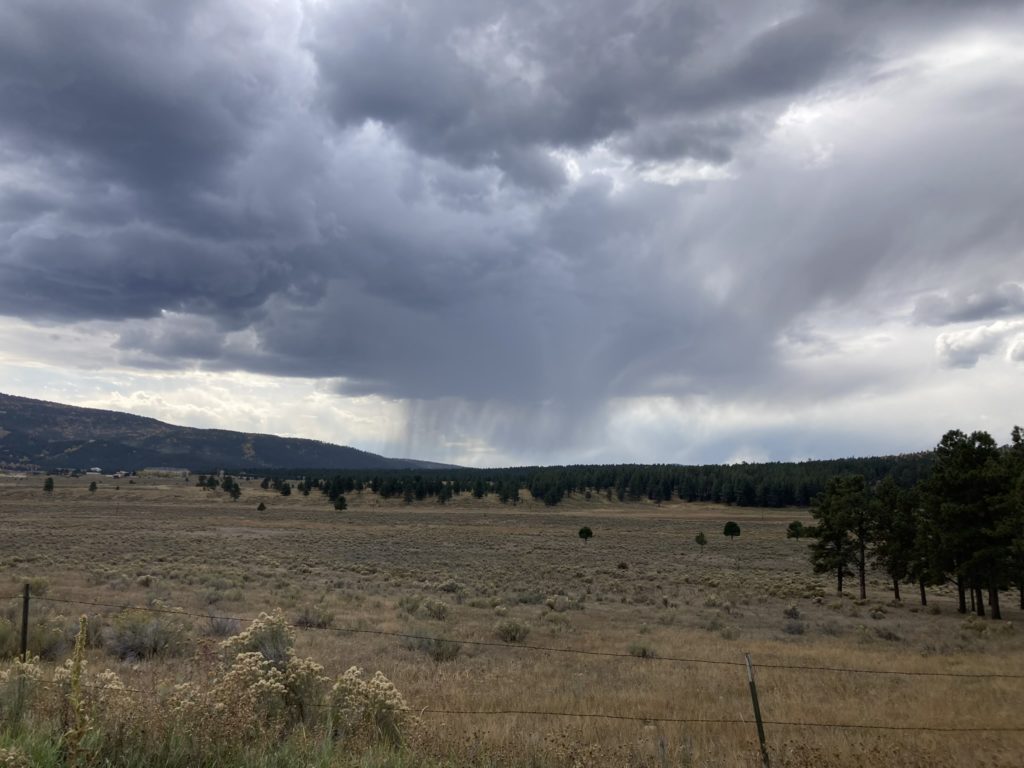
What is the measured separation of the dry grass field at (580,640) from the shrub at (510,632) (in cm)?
5

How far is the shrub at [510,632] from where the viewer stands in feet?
59.4

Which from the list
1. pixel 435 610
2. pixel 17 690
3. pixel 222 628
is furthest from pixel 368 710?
pixel 435 610

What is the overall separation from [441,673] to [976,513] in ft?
92.8

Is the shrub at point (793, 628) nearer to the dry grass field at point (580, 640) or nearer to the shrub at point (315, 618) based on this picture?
the dry grass field at point (580, 640)

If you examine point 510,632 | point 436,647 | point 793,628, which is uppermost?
point 436,647

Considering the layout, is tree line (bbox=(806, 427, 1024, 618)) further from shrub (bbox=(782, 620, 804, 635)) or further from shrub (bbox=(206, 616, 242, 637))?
shrub (bbox=(206, 616, 242, 637))

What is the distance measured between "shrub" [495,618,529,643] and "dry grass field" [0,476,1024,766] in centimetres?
5

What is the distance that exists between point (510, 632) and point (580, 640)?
6.98 ft

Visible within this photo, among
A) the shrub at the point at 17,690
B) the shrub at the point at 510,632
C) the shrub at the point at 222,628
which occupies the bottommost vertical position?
the shrub at the point at 510,632

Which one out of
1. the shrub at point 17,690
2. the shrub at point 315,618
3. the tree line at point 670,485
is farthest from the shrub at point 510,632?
the tree line at point 670,485

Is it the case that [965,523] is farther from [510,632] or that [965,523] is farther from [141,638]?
[141,638]

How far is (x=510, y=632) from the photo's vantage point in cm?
1812

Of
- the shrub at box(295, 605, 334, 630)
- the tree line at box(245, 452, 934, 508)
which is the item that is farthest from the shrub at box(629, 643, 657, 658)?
the tree line at box(245, 452, 934, 508)

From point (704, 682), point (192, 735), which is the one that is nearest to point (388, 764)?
point (192, 735)
